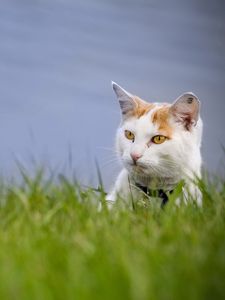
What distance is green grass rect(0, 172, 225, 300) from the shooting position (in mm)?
1117

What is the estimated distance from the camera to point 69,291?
3.65ft

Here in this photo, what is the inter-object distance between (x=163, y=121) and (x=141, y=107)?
153mm

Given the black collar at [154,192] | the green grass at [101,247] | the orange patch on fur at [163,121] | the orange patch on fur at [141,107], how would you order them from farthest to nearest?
the orange patch on fur at [141,107]
the orange patch on fur at [163,121]
the black collar at [154,192]
the green grass at [101,247]

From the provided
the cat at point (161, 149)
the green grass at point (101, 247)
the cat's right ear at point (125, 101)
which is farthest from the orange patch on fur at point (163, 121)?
the green grass at point (101, 247)

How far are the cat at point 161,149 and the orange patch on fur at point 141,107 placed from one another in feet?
0.06

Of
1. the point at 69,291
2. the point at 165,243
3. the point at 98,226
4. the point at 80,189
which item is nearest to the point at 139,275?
the point at 69,291

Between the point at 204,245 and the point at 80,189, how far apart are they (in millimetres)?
717

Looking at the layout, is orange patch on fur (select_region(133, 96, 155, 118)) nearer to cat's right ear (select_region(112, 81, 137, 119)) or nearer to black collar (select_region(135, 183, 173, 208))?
cat's right ear (select_region(112, 81, 137, 119))

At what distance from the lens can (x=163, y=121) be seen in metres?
2.50

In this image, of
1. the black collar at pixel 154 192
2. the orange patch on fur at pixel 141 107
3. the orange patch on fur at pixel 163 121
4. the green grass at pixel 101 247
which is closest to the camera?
the green grass at pixel 101 247

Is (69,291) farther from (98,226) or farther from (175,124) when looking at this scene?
(175,124)

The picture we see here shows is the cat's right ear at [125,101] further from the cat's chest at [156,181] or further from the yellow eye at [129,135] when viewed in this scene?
the cat's chest at [156,181]

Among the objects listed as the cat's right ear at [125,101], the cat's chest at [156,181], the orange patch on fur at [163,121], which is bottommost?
the cat's chest at [156,181]

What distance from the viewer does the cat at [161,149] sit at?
244 cm
